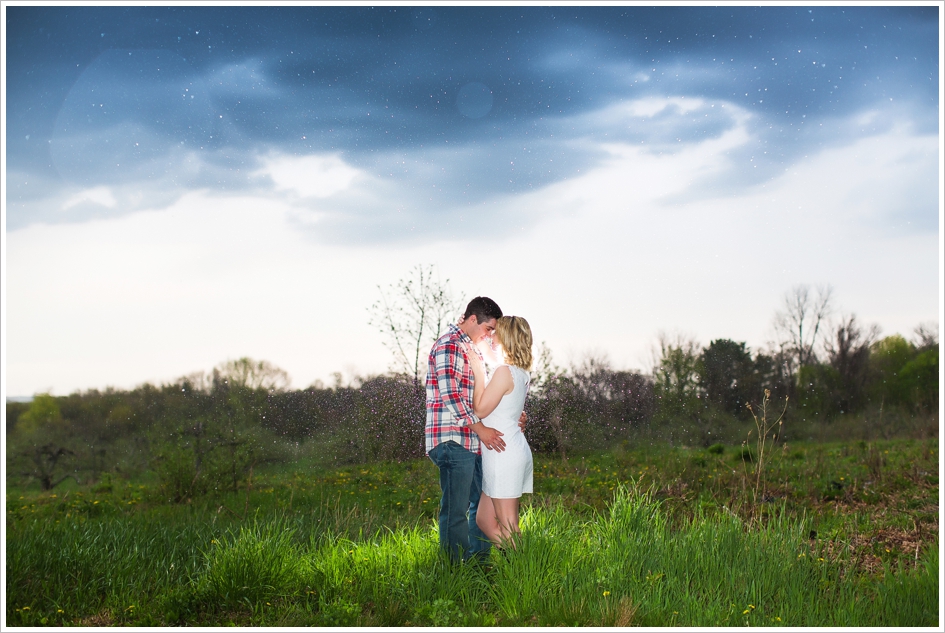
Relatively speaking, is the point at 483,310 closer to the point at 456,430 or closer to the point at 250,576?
the point at 456,430

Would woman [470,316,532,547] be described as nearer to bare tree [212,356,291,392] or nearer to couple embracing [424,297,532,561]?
couple embracing [424,297,532,561]

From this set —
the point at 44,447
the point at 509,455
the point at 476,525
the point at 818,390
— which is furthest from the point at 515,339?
the point at 818,390

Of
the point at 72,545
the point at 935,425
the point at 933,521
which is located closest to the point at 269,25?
the point at 72,545

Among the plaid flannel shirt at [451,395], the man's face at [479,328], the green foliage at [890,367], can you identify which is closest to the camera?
the plaid flannel shirt at [451,395]

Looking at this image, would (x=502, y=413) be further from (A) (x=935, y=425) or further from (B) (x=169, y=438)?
(A) (x=935, y=425)

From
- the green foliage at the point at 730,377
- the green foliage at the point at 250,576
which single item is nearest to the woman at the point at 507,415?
the green foliage at the point at 250,576

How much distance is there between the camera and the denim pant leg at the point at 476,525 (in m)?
4.02

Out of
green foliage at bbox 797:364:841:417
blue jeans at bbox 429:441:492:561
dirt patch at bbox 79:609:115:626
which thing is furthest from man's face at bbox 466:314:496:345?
green foliage at bbox 797:364:841:417

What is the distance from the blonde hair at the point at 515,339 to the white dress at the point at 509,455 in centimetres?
5

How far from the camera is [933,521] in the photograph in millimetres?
5871

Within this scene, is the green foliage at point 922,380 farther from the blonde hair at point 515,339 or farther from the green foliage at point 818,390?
the blonde hair at point 515,339

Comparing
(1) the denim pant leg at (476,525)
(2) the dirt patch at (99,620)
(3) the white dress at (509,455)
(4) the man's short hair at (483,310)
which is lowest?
(2) the dirt patch at (99,620)

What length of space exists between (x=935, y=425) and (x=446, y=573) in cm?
1134

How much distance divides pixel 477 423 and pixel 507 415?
18 cm
